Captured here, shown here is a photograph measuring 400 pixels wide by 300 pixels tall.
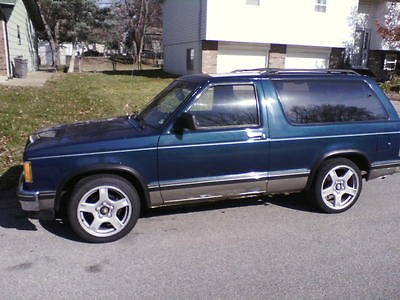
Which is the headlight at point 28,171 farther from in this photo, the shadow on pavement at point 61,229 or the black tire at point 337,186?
the black tire at point 337,186

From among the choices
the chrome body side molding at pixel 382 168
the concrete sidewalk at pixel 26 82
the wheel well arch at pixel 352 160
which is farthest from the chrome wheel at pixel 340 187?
the concrete sidewalk at pixel 26 82

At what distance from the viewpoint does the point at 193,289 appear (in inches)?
133

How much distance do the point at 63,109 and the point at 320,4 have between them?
1469 cm

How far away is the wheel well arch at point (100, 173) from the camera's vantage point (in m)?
4.07

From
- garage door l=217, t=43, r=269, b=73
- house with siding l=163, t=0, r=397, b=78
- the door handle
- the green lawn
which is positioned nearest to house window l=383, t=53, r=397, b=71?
house with siding l=163, t=0, r=397, b=78

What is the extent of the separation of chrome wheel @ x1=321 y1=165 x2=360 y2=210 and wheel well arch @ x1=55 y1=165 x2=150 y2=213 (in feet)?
6.99

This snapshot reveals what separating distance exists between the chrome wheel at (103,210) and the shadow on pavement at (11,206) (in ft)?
2.44

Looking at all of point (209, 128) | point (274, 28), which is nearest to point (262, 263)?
point (209, 128)

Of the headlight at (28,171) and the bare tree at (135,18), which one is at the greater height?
the bare tree at (135,18)

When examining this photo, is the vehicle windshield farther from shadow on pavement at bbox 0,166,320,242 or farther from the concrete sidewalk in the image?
the concrete sidewalk

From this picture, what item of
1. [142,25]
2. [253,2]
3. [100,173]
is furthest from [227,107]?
[142,25]

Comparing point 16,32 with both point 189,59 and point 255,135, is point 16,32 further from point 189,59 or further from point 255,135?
point 255,135

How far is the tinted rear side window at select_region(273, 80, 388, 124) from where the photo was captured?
4.79 m

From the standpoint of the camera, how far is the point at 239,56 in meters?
20.9
